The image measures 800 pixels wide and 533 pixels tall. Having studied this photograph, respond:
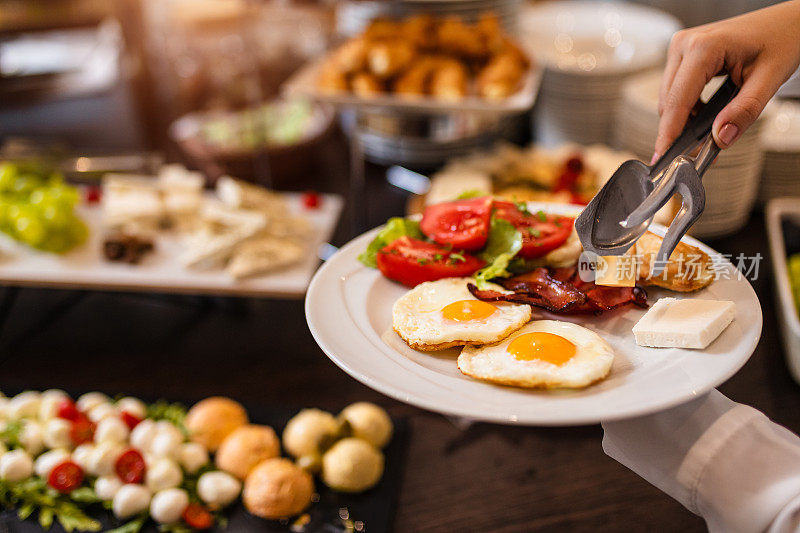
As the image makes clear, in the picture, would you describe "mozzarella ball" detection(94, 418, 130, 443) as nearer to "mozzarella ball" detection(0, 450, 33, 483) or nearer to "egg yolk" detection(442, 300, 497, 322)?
"mozzarella ball" detection(0, 450, 33, 483)

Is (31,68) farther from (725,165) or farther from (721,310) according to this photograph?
(721,310)

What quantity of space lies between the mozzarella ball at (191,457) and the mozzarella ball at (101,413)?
0.57 feet

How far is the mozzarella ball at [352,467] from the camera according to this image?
1209 mm

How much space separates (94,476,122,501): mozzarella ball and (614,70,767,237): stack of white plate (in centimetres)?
147

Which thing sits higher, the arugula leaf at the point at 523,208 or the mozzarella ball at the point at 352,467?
the arugula leaf at the point at 523,208

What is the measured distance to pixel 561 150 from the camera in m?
1.95

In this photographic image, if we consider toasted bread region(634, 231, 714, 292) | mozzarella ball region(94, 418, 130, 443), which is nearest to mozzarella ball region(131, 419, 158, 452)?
mozzarella ball region(94, 418, 130, 443)

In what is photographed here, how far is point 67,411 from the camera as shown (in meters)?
1.32

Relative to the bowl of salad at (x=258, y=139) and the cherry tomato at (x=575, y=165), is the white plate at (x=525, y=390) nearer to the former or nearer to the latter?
the cherry tomato at (x=575, y=165)

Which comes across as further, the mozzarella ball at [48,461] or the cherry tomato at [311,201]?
the cherry tomato at [311,201]

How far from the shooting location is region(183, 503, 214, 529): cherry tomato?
116 cm

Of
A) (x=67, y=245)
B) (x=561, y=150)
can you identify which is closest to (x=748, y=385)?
(x=561, y=150)

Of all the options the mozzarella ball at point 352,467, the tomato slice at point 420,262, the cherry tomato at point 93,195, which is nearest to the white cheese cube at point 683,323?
the tomato slice at point 420,262

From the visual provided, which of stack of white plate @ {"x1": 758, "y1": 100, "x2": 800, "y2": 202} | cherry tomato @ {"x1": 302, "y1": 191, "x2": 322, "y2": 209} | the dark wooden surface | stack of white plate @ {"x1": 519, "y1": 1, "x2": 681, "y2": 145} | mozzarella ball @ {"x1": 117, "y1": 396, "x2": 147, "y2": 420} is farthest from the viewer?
stack of white plate @ {"x1": 519, "y1": 1, "x2": 681, "y2": 145}
